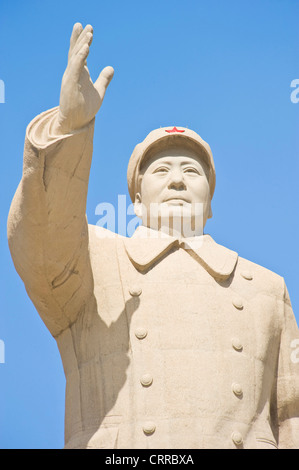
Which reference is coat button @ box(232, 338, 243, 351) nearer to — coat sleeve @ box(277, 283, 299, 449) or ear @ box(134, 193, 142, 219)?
coat sleeve @ box(277, 283, 299, 449)

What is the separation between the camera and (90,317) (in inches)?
459

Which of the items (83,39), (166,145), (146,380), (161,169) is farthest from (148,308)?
(83,39)

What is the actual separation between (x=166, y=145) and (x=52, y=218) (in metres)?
2.59

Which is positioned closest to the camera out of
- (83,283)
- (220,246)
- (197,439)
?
(197,439)

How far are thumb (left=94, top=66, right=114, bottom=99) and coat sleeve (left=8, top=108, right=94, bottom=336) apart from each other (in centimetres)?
35

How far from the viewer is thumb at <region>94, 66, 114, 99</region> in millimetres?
10922

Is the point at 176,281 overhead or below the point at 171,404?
overhead

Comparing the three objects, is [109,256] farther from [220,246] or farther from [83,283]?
[220,246]

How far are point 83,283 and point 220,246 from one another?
6.03ft

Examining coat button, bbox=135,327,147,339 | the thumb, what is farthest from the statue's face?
the thumb

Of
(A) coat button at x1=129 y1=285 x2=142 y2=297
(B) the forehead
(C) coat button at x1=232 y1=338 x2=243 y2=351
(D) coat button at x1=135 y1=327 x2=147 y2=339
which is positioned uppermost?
(B) the forehead

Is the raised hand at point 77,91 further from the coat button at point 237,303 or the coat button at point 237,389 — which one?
the coat button at point 237,389

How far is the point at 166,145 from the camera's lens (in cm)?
1300

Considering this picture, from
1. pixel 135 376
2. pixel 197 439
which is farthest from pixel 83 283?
pixel 197 439
